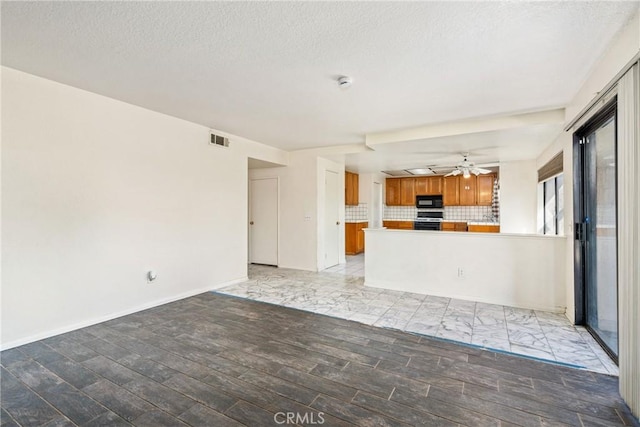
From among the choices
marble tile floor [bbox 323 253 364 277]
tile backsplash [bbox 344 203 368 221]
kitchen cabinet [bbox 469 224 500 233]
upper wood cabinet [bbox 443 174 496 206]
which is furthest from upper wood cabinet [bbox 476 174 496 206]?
marble tile floor [bbox 323 253 364 277]

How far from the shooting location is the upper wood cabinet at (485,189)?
7.70 meters

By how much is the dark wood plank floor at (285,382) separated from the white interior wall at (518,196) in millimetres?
4652

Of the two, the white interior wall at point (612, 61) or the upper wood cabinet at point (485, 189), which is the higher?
the white interior wall at point (612, 61)

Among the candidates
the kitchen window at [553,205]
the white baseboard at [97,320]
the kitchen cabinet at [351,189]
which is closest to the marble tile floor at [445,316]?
the white baseboard at [97,320]

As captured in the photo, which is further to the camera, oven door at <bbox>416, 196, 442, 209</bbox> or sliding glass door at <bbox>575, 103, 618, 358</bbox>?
oven door at <bbox>416, 196, 442, 209</bbox>

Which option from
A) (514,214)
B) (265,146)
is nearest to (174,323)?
(265,146)

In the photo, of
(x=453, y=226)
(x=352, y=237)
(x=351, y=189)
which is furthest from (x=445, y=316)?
(x=453, y=226)

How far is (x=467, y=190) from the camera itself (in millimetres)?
7965

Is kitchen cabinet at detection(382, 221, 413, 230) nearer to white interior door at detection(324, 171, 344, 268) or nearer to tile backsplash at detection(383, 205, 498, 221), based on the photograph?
tile backsplash at detection(383, 205, 498, 221)

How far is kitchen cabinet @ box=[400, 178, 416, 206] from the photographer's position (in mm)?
8727

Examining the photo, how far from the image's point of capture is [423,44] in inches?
84.7

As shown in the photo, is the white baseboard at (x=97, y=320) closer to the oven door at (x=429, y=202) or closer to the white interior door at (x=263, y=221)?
the white interior door at (x=263, y=221)

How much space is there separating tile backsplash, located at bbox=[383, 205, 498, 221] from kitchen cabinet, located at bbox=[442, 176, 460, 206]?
1.33 feet

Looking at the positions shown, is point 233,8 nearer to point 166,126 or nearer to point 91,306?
point 166,126
